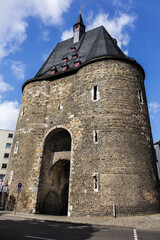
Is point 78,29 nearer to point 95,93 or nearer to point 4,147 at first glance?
point 95,93

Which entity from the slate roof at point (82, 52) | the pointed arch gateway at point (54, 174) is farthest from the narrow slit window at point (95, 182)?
the slate roof at point (82, 52)

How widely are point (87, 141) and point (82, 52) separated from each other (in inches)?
A: 390

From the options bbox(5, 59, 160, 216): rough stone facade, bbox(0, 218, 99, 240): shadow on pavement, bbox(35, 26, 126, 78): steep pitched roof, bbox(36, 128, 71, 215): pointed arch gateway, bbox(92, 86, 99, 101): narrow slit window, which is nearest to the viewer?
bbox(0, 218, 99, 240): shadow on pavement

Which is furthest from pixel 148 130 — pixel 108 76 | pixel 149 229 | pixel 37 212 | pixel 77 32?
pixel 77 32

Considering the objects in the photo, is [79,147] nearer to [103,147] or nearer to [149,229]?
[103,147]

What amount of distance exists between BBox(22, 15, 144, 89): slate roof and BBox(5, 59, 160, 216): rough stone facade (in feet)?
2.14

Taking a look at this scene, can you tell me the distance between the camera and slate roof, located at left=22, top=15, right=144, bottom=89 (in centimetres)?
1443

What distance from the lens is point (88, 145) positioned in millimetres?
11453

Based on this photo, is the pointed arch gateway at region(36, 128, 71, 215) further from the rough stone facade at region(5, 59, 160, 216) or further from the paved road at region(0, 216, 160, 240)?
the paved road at region(0, 216, 160, 240)

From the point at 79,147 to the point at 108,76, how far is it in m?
5.27

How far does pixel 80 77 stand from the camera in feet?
46.8

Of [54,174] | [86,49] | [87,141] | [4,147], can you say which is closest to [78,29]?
[86,49]

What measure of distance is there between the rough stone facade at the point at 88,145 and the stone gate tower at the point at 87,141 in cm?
5

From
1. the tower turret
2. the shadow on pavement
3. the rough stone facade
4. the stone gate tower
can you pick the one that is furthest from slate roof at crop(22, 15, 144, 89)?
the shadow on pavement
